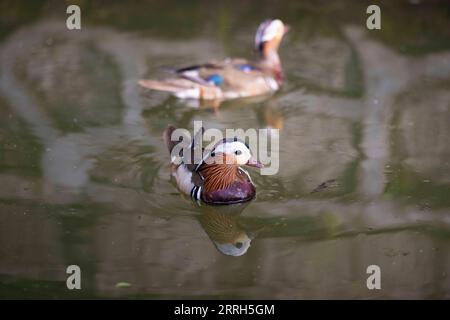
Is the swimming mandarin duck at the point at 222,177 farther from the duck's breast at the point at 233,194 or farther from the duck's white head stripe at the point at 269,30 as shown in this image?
the duck's white head stripe at the point at 269,30

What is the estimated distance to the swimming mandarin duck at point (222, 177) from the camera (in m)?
6.23

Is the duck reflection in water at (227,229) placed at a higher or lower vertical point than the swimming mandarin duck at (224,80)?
lower

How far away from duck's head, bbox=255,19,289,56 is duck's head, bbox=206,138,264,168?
2.75m

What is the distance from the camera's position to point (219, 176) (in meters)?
6.31

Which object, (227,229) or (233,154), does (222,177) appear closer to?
(233,154)

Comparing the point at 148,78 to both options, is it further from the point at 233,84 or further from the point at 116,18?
the point at 116,18

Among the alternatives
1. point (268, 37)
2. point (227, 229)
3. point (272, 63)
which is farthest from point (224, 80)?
point (227, 229)

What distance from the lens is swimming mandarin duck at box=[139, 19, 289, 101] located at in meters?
8.20

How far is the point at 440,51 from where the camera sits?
902 centimetres

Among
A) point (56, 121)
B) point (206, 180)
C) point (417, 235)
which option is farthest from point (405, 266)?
point (56, 121)

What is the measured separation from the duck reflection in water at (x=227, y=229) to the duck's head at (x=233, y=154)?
29cm

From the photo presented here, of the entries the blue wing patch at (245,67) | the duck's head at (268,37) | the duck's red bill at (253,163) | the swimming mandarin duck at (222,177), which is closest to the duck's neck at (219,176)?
the swimming mandarin duck at (222,177)

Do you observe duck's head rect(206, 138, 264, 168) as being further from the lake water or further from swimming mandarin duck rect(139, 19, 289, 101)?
swimming mandarin duck rect(139, 19, 289, 101)

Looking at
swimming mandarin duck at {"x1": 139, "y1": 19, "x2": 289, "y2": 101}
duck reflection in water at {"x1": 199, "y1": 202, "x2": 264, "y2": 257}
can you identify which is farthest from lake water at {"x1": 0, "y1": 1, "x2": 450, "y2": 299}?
swimming mandarin duck at {"x1": 139, "y1": 19, "x2": 289, "y2": 101}
